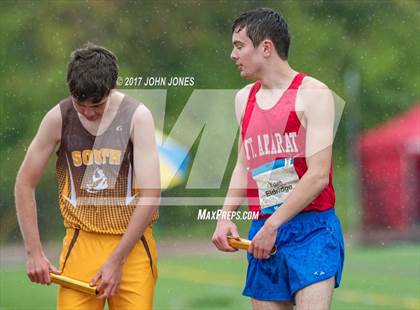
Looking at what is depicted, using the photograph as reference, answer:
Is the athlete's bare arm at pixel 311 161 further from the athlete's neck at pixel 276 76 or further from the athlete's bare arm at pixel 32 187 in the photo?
the athlete's bare arm at pixel 32 187

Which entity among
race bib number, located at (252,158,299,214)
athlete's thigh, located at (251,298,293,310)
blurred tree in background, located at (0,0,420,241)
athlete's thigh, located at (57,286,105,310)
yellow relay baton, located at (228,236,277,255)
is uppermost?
blurred tree in background, located at (0,0,420,241)

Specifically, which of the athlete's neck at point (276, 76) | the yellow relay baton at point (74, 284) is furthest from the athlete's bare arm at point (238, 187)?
the yellow relay baton at point (74, 284)

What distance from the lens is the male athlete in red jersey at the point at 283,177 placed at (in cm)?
373

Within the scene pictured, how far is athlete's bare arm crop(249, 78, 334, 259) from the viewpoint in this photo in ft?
12.1

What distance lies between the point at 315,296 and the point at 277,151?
1.73 feet

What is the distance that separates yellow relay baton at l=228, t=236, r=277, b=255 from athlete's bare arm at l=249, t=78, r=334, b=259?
0.23 feet

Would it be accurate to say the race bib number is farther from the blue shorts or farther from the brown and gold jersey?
the brown and gold jersey

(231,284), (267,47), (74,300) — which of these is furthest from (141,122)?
(231,284)

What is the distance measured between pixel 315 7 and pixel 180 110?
1009mm

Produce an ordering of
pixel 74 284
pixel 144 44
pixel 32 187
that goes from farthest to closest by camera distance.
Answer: pixel 144 44, pixel 32 187, pixel 74 284

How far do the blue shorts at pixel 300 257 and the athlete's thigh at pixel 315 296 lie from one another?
0.8 inches

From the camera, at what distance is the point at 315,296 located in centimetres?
373

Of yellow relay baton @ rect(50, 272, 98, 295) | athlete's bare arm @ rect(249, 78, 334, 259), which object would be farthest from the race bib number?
yellow relay baton @ rect(50, 272, 98, 295)

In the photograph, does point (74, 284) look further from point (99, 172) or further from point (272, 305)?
point (272, 305)
